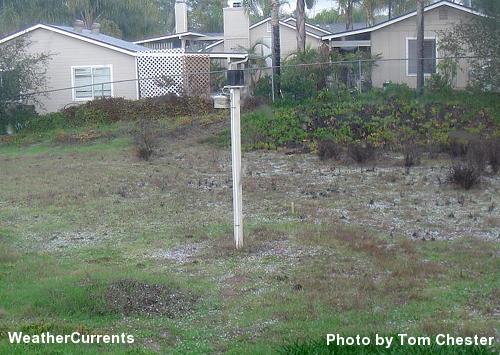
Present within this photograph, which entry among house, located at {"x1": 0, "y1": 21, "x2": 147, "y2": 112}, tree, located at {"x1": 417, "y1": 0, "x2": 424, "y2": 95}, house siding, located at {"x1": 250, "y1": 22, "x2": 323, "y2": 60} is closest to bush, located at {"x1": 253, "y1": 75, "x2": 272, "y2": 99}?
house, located at {"x1": 0, "y1": 21, "x2": 147, "y2": 112}

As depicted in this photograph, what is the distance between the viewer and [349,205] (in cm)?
1413

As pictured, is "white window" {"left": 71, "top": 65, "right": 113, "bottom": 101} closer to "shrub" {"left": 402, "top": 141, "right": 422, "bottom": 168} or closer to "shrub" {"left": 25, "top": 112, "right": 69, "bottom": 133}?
"shrub" {"left": 25, "top": 112, "right": 69, "bottom": 133}

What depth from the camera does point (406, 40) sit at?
3152 cm

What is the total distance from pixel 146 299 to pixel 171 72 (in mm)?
21948

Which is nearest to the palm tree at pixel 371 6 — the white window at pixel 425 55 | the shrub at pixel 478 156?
the white window at pixel 425 55

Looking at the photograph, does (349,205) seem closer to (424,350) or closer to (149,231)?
(149,231)

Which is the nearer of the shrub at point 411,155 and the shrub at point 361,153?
the shrub at point 411,155

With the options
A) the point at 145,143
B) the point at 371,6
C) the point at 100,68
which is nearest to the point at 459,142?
the point at 145,143

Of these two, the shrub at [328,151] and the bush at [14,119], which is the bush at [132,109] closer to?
the bush at [14,119]

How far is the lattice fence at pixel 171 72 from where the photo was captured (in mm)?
29719

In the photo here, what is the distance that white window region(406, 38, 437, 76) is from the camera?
2928 centimetres

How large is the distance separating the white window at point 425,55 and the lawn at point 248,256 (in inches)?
433

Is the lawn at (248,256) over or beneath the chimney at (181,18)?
beneath

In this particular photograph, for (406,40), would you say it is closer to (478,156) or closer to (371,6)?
(371,6)
